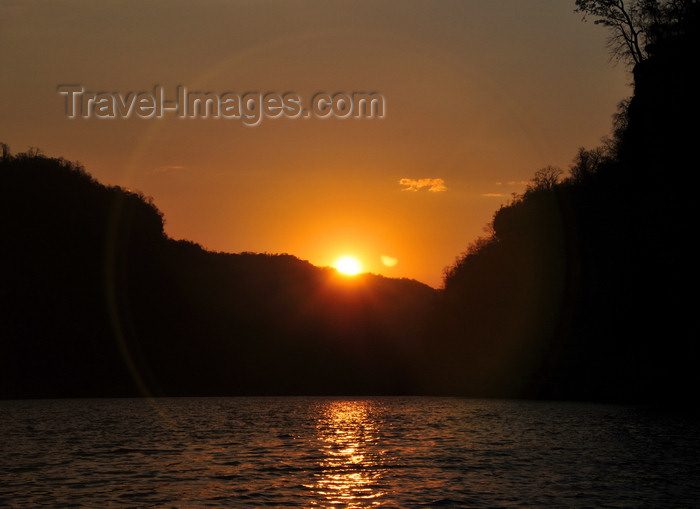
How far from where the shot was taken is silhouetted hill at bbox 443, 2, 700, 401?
6419cm

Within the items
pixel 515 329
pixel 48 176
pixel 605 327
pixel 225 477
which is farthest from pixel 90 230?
pixel 225 477

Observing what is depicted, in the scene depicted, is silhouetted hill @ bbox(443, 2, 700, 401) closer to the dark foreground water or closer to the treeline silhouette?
the treeline silhouette

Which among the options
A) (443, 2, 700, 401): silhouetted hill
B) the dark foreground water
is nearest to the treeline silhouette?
(443, 2, 700, 401): silhouetted hill

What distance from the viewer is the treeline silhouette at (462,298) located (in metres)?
66.4

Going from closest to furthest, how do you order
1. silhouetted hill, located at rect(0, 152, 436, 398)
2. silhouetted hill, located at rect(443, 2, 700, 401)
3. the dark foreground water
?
the dark foreground water < silhouetted hill, located at rect(443, 2, 700, 401) < silhouetted hill, located at rect(0, 152, 436, 398)

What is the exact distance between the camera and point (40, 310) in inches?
5782

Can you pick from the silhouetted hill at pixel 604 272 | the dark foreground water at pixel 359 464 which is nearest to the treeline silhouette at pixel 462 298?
the silhouetted hill at pixel 604 272

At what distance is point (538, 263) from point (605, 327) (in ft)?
72.7

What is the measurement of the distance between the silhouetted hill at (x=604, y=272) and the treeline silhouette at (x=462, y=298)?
0.69 feet

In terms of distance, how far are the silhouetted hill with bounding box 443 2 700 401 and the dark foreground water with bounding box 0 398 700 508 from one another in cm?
1145

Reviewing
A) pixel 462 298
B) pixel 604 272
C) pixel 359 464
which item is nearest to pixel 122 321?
pixel 462 298

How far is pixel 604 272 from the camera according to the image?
87312 mm

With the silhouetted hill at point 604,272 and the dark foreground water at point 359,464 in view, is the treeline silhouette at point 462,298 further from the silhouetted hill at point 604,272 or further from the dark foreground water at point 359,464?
the dark foreground water at point 359,464

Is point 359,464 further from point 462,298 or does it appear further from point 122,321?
point 122,321
